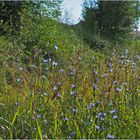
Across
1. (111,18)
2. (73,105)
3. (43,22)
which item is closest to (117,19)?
(111,18)

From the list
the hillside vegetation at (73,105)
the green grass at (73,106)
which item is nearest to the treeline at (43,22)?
the hillside vegetation at (73,105)

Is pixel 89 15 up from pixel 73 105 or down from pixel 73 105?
up

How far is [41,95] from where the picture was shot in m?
3.65

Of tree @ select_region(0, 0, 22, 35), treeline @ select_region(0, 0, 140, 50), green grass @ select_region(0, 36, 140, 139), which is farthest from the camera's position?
tree @ select_region(0, 0, 22, 35)

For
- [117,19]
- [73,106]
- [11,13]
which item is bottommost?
[73,106]

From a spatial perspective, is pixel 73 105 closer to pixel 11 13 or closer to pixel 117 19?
pixel 11 13

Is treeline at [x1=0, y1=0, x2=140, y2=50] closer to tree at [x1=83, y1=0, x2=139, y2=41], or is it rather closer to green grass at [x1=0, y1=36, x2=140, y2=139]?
tree at [x1=83, y1=0, x2=139, y2=41]

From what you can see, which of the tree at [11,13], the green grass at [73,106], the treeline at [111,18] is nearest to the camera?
the green grass at [73,106]

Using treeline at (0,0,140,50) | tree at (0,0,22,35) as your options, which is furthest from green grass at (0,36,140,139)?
tree at (0,0,22,35)

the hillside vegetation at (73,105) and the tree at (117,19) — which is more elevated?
the tree at (117,19)

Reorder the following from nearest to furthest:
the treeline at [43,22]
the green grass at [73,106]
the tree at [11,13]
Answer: the green grass at [73,106]
the treeline at [43,22]
the tree at [11,13]

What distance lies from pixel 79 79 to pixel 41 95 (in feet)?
2.01

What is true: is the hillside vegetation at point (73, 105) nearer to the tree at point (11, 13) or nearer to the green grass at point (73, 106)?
the green grass at point (73, 106)

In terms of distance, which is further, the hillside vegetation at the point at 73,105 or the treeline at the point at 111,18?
the treeline at the point at 111,18
